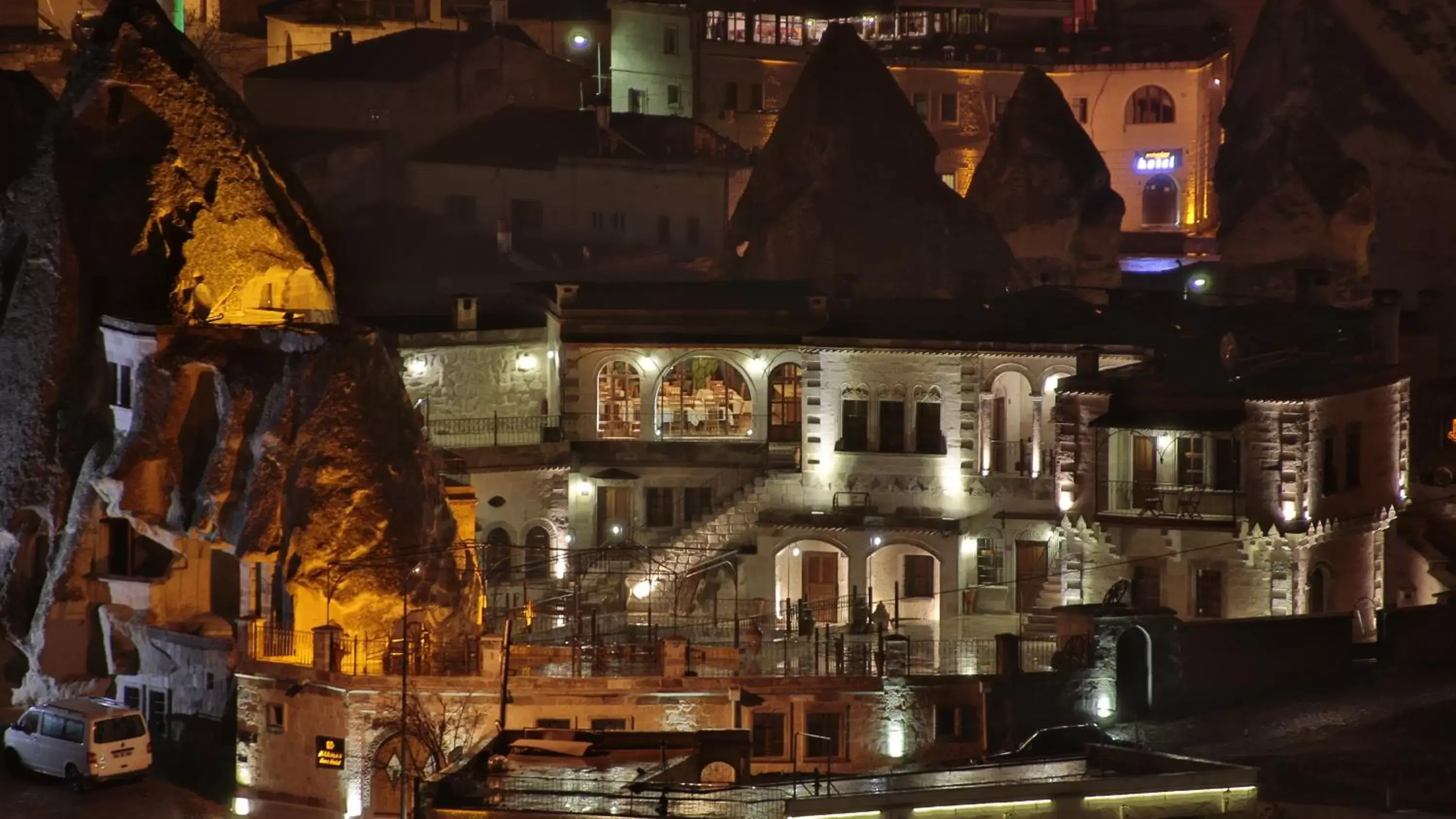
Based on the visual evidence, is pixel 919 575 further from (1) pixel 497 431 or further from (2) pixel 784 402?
(1) pixel 497 431

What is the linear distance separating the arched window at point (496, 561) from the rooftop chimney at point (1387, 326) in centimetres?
2418

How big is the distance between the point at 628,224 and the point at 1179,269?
21.4 meters

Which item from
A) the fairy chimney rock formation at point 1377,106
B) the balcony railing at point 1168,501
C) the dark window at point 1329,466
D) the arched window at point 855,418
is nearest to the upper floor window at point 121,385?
the arched window at point 855,418

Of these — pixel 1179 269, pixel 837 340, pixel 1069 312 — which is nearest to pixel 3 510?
pixel 837 340

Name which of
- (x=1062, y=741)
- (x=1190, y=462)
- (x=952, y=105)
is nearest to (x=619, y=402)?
(x=1190, y=462)

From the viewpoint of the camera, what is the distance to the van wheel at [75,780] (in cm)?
7475

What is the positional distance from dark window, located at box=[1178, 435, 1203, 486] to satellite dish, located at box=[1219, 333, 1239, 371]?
3369mm

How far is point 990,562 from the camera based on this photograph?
8725 cm

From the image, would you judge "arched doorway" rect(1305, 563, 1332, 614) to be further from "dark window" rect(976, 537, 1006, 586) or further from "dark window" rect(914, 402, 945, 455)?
"dark window" rect(914, 402, 945, 455)

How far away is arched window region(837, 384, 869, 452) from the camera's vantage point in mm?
88438

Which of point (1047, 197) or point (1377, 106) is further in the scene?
point (1377, 106)

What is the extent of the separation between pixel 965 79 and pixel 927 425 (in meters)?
38.8

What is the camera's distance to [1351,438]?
8362 cm

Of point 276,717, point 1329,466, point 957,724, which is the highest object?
point 1329,466
